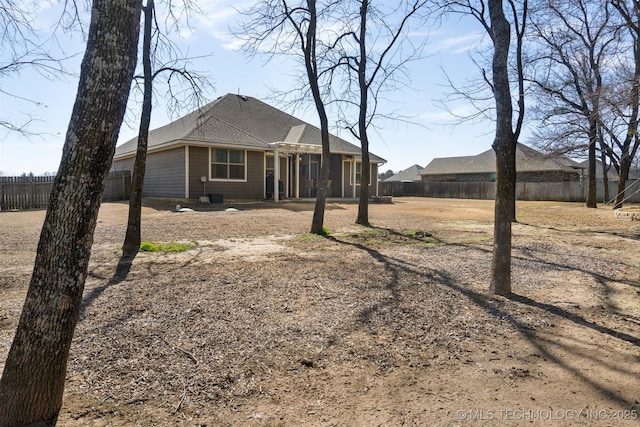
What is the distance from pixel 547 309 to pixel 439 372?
198 centimetres

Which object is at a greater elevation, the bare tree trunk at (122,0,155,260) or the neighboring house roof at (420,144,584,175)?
the neighboring house roof at (420,144,584,175)

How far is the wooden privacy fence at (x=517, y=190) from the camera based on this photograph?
29500 millimetres

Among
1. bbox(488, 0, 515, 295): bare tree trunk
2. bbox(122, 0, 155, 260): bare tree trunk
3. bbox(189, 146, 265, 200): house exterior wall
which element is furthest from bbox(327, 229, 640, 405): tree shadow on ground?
bbox(189, 146, 265, 200): house exterior wall

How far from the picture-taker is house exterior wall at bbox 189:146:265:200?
55.7ft

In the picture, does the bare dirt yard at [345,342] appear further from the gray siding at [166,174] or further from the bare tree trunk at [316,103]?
the gray siding at [166,174]

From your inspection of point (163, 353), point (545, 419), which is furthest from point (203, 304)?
point (545, 419)

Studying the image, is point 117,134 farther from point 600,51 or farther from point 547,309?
point 600,51

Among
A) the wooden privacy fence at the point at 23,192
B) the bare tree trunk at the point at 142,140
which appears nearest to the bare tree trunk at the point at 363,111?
the bare tree trunk at the point at 142,140

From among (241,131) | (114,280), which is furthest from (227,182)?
(114,280)

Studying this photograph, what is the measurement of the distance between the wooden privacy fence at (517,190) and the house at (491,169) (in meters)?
2.06

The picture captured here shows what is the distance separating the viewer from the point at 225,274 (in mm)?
5121

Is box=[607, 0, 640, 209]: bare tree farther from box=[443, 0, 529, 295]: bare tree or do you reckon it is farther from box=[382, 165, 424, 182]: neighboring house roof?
box=[382, 165, 424, 182]: neighboring house roof

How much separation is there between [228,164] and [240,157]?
718 millimetres

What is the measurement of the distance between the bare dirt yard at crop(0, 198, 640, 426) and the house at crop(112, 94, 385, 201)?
428 inches
